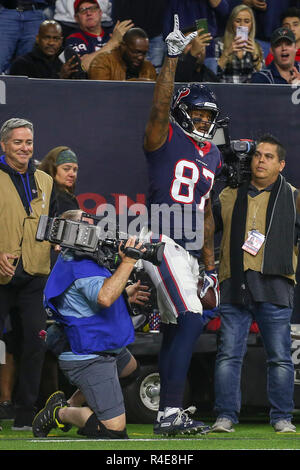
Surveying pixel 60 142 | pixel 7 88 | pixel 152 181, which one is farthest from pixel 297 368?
pixel 7 88

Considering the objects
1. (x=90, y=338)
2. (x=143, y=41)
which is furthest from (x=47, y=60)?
(x=90, y=338)

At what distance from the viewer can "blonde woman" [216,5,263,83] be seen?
9.35 metres

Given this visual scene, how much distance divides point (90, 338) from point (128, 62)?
3431mm

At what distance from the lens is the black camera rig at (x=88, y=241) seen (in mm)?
5875

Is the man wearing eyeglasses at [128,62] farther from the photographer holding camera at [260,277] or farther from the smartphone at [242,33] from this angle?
the photographer holding camera at [260,277]

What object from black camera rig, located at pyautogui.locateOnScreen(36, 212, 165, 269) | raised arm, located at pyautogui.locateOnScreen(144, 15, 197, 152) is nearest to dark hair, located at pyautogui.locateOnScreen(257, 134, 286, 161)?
raised arm, located at pyautogui.locateOnScreen(144, 15, 197, 152)

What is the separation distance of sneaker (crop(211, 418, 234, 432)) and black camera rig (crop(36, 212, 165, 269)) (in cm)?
147

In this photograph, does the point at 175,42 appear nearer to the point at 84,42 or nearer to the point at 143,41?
the point at 143,41

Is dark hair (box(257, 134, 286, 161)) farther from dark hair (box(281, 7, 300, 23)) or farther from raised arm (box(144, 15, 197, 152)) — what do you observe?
dark hair (box(281, 7, 300, 23))

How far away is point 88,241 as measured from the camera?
588cm

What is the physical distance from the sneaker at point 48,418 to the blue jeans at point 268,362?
1291mm

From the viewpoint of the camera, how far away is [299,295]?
803 cm

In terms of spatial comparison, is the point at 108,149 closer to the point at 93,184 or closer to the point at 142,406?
the point at 93,184

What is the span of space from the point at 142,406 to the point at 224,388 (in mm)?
820
